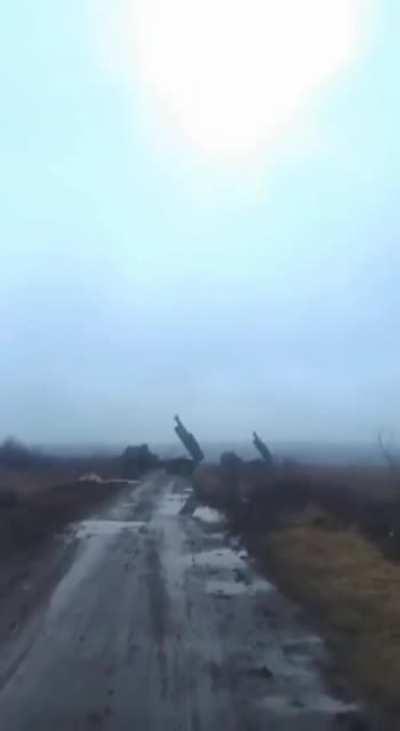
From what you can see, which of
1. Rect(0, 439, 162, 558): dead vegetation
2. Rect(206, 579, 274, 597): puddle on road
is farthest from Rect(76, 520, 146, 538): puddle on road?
Rect(206, 579, 274, 597): puddle on road

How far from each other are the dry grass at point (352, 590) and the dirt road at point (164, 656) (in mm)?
568

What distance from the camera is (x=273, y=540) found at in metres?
35.4

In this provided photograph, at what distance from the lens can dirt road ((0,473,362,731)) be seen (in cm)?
1221

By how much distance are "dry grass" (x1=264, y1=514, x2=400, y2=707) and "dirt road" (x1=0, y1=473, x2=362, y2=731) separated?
568 mm

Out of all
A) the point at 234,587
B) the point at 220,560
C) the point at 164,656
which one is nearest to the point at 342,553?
the point at 220,560

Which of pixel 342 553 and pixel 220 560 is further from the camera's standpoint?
pixel 220 560

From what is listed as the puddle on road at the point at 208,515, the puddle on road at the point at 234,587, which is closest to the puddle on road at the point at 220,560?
the puddle on road at the point at 234,587

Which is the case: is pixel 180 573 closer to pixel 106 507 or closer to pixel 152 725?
pixel 152 725

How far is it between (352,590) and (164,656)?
287 inches

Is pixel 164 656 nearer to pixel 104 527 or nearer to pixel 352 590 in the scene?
pixel 352 590

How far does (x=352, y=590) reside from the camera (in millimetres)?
22656

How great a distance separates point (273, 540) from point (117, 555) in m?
5.82

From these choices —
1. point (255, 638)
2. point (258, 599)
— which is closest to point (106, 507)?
point (258, 599)

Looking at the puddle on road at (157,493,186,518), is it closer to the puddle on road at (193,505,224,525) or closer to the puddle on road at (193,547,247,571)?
the puddle on road at (193,505,224,525)
